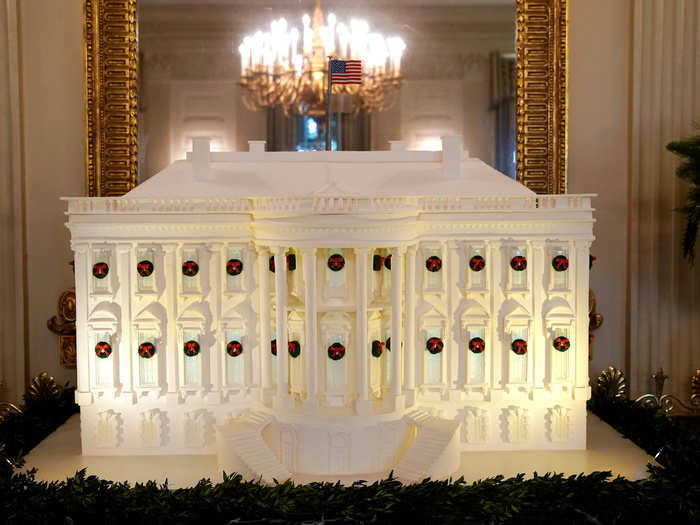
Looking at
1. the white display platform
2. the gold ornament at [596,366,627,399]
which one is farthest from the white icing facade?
the gold ornament at [596,366,627,399]

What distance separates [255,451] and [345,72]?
23.2 feet

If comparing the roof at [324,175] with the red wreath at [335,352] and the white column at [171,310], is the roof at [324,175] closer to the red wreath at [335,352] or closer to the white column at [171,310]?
the white column at [171,310]

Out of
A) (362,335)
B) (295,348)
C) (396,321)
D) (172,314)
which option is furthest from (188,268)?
(396,321)

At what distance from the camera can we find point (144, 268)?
42.8 feet

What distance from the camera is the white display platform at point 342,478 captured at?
12109 millimetres

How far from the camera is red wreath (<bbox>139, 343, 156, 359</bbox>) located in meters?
13.1

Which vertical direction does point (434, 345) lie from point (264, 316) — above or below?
below

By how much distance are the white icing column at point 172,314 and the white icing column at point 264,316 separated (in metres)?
1.44

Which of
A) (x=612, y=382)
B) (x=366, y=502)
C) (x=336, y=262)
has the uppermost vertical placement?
(x=336, y=262)

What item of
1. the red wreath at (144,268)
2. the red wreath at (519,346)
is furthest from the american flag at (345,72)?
the red wreath at (519,346)

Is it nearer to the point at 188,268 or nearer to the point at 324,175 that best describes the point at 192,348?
the point at 188,268

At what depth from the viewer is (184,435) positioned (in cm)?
1327

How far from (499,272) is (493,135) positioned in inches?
171

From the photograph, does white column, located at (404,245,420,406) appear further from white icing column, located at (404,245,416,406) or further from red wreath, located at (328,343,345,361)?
red wreath, located at (328,343,345,361)
